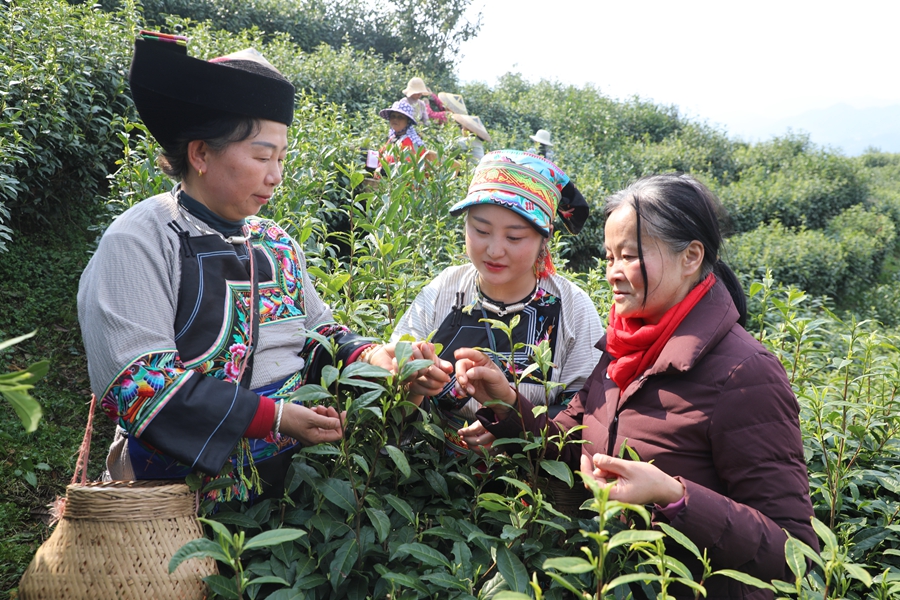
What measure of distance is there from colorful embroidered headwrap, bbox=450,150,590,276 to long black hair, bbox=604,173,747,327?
0.37 m

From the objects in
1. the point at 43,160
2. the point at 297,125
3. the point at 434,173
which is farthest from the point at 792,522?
the point at 43,160

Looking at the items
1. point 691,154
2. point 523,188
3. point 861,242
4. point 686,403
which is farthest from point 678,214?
point 691,154

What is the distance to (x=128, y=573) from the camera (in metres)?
1.18

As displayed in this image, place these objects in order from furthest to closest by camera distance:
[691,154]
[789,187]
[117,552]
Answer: [691,154], [789,187], [117,552]

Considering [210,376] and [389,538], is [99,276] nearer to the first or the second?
[210,376]

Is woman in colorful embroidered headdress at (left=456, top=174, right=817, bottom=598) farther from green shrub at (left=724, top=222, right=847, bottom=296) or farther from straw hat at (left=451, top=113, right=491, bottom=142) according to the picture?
straw hat at (left=451, top=113, right=491, bottom=142)

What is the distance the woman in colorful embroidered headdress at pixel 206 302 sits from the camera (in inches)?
54.5

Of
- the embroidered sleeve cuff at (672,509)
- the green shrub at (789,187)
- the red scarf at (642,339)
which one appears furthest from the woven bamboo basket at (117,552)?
the green shrub at (789,187)

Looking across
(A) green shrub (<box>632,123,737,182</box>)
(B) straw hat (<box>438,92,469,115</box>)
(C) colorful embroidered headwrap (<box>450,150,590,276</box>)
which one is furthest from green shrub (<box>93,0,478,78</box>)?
(C) colorful embroidered headwrap (<box>450,150,590,276</box>)

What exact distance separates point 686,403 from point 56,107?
4.83m

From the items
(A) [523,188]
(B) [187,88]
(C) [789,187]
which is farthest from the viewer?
(C) [789,187]

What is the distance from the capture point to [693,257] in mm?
1705

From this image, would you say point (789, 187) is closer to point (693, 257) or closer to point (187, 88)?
point (693, 257)

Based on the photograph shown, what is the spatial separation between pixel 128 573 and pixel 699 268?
4.67 ft
